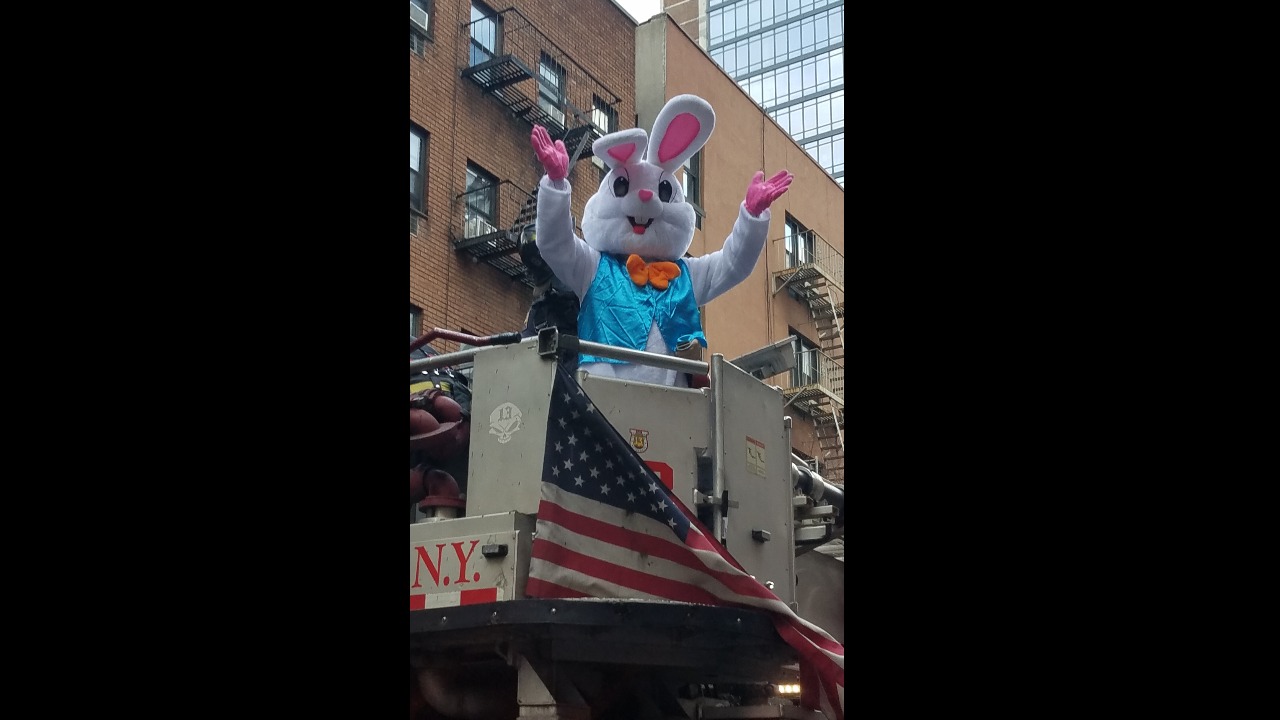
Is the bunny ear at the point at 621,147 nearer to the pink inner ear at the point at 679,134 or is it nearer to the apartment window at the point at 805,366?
the pink inner ear at the point at 679,134

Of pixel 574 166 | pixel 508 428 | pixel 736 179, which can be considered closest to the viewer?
pixel 508 428

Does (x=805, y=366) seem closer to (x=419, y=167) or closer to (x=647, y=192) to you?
(x=419, y=167)

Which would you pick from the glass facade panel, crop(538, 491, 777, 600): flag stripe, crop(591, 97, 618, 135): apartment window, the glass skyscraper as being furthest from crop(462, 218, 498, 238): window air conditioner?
the glass facade panel

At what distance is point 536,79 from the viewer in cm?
2025

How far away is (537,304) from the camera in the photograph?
27.5 ft

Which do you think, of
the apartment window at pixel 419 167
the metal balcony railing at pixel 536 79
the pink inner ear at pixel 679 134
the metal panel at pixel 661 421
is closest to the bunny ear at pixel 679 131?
the pink inner ear at pixel 679 134

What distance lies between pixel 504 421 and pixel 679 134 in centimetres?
288

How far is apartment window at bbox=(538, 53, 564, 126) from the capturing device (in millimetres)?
20625

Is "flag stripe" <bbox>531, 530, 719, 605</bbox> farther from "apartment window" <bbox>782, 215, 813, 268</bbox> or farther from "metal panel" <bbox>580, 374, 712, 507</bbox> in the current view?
"apartment window" <bbox>782, 215, 813, 268</bbox>

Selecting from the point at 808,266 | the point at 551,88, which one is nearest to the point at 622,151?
the point at 551,88

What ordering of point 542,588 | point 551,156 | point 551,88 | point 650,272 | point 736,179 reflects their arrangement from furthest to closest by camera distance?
point 736,179 → point 551,88 → point 650,272 → point 551,156 → point 542,588

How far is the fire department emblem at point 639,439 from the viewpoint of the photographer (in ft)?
21.9
